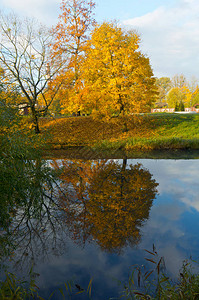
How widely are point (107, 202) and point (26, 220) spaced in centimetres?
244

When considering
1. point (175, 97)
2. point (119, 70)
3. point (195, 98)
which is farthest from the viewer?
point (175, 97)

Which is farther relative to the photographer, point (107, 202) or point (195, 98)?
point (195, 98)

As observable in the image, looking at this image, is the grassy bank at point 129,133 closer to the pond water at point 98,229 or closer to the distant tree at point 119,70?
the distant tree at point 119,70

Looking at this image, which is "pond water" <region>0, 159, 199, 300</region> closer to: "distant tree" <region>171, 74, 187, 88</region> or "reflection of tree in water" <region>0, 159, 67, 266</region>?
"reflection of tree in water" <region>0, 159, 67, 266</region>

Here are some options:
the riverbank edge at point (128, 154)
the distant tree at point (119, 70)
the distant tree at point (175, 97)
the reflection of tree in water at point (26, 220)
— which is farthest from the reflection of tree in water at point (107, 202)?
the distant tree at point (175, 97)

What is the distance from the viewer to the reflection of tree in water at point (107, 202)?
5242 millimetres

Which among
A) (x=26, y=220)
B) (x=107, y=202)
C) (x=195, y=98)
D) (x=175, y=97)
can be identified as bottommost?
(x=107, y=202)

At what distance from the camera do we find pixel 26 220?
6.00 m

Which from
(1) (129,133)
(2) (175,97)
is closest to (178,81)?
(2) (175,97)

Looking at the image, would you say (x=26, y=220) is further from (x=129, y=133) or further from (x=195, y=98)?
(x=195, y=98)

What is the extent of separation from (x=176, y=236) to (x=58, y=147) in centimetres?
1569

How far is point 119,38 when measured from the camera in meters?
19.6

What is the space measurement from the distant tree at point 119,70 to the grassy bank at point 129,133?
2.24m

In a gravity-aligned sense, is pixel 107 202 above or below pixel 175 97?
below
